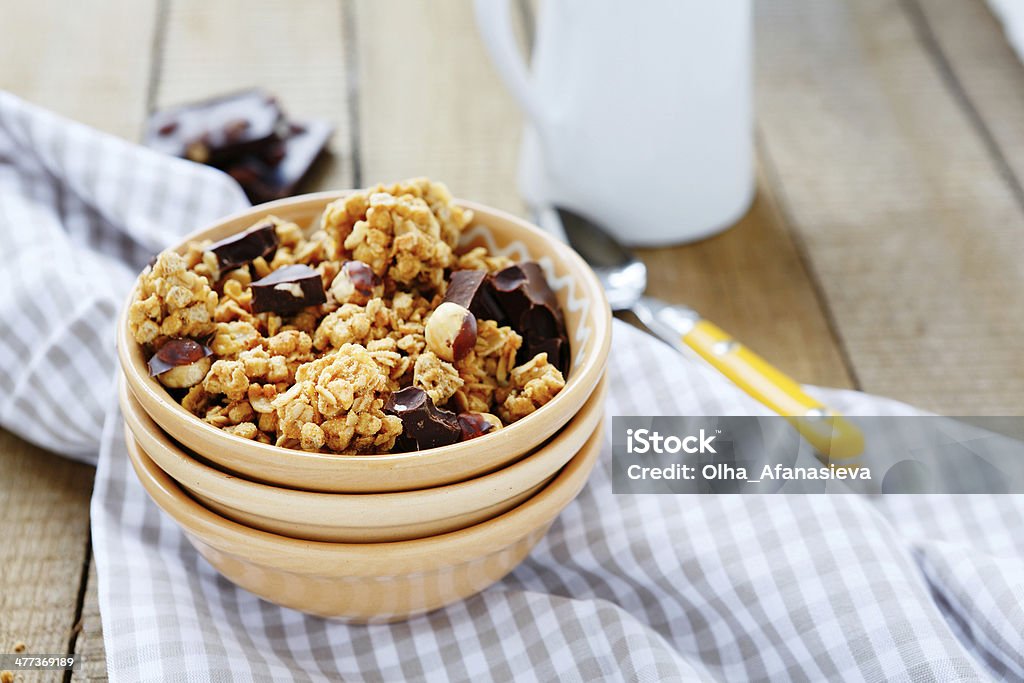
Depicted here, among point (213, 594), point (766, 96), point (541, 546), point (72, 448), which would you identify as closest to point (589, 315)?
point (541, 546)

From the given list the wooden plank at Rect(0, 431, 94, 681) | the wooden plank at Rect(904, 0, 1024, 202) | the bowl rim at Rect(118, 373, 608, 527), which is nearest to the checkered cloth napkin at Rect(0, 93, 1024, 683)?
the wooden plank at Rect(0, 431, 94, 681)

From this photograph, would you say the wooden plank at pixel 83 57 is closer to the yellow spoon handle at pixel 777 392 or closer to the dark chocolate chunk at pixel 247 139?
the dark chocolate chunk at pixel 247 139

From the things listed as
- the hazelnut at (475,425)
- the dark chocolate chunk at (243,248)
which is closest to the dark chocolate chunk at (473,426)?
the hazelnut at (475,425)

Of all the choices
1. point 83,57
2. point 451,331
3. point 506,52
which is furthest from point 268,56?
point 451,331

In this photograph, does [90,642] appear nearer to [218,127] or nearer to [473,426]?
[473,426]

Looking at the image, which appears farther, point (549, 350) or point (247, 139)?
point (247, 139)

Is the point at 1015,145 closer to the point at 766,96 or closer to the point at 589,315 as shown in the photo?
the point at 766,96

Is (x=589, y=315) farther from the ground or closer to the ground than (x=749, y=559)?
farther from the ground
